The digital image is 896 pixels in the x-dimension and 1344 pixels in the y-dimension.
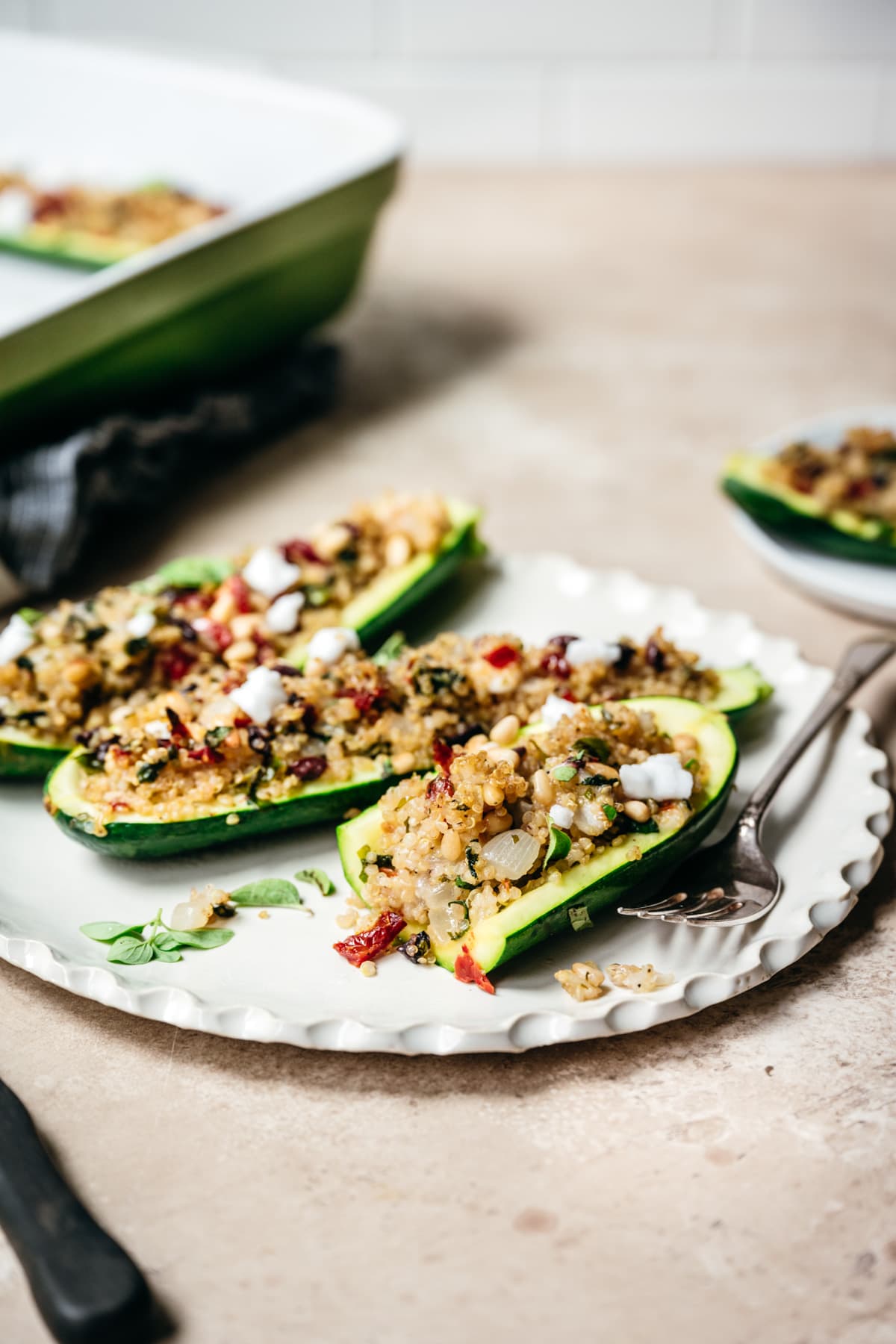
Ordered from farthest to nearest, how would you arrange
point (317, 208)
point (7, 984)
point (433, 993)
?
1. point (317, 208)
2. point (7, 984)
3. point (433, 993)

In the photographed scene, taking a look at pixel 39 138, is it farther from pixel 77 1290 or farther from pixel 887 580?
pixel 77 1290

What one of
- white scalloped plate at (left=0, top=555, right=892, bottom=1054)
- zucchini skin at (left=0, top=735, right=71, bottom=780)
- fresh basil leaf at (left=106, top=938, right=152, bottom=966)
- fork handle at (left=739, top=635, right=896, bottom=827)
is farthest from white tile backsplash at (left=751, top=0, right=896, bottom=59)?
fresh basil leaf at (left=106, top=938, right=152, bottom=966)

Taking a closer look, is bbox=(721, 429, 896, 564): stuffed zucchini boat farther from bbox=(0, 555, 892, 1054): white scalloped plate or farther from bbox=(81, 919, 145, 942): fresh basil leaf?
bbox=(81, 919, 145, 942): fresh basil leaf

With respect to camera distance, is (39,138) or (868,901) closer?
(868,901)

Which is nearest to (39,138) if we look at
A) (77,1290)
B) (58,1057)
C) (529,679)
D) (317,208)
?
A: (317,208)

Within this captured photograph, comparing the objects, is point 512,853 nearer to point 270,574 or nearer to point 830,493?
point 270,574

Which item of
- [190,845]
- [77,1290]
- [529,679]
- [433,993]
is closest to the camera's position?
[77,1290]

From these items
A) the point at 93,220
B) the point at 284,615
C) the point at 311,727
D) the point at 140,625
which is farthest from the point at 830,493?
the point at 93,220
